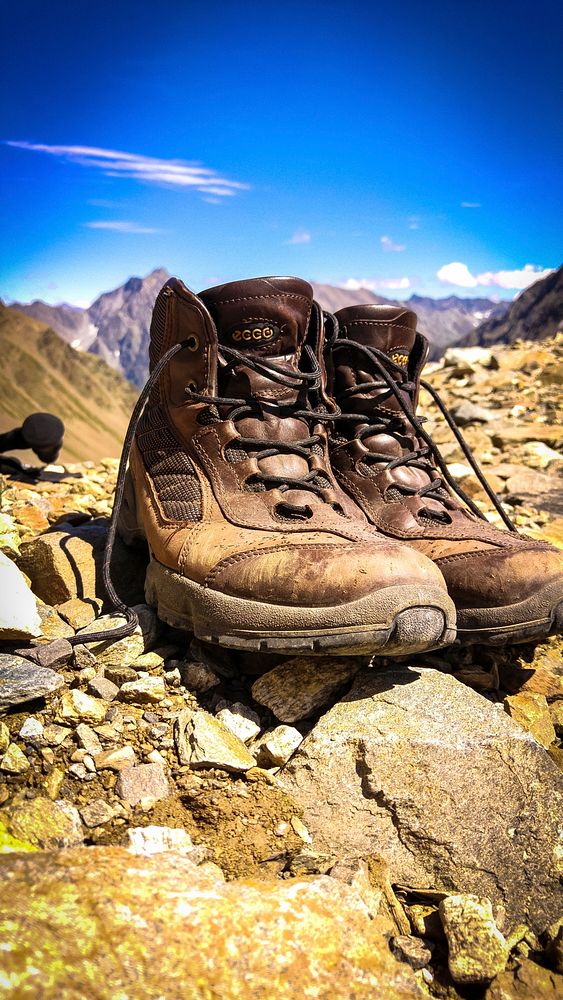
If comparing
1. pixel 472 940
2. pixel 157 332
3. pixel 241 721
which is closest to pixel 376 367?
pixel 157 332

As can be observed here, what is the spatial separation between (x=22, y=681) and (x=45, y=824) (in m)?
0.45

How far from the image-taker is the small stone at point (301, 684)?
1876 millimetres

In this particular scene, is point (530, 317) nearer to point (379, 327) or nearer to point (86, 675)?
point (379, 327)

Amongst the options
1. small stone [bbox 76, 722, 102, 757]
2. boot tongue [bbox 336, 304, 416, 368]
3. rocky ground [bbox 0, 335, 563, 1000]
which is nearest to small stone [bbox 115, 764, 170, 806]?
rocky ground [bbox 0, 335, 563, 1000]

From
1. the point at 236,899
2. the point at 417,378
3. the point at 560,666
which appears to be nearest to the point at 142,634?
the point at 236,899

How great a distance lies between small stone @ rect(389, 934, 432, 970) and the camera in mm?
1250

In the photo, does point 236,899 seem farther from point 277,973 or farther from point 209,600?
point 209,600

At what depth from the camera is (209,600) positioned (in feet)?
6.40

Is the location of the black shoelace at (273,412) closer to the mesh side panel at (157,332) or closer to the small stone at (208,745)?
the mesh side panel at (157,332)

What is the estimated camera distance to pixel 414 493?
8.52 ft

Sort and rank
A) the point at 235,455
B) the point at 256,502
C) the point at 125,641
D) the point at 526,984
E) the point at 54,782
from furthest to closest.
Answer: the point at 235,455 < the point at 256,502 < the point at 125,641 < the point at 54,782 < the point at 526,984

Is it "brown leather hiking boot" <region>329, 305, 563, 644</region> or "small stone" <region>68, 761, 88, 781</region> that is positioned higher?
"brown leather hiking boot" <region>329, 305, 563, 644</region>

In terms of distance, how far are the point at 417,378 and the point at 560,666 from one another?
1424mm

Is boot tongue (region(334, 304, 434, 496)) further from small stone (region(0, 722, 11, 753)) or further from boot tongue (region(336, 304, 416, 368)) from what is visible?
small stone (region(0, 722, 11, 753))
